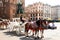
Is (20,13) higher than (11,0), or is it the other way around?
(11,0)

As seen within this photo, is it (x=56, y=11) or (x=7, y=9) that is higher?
(x=7, y=9)

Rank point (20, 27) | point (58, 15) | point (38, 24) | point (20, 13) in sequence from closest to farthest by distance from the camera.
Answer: point (38, 24) < point (20, 27) < point (20, 13) < point (58, 15)

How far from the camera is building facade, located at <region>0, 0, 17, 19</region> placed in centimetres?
4134

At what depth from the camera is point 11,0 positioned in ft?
143

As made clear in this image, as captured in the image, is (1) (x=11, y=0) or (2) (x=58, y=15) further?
(2) (x=58, y=15)

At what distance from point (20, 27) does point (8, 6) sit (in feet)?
99.1

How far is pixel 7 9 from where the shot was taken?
4203cm

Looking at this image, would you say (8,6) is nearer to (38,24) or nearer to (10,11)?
(10,11)

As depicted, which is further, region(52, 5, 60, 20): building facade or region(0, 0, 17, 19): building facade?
region(52, 5, 60, 20): building facade

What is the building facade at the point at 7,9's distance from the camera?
136 feet

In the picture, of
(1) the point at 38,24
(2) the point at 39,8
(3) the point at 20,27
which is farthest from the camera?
(2) the point at 39,8

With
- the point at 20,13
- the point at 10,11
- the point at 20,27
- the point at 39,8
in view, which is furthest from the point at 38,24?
the point at 39,8

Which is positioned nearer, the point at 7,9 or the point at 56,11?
the point at 7,9

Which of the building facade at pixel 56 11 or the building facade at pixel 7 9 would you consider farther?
→ the building facade at pixel 56 11
